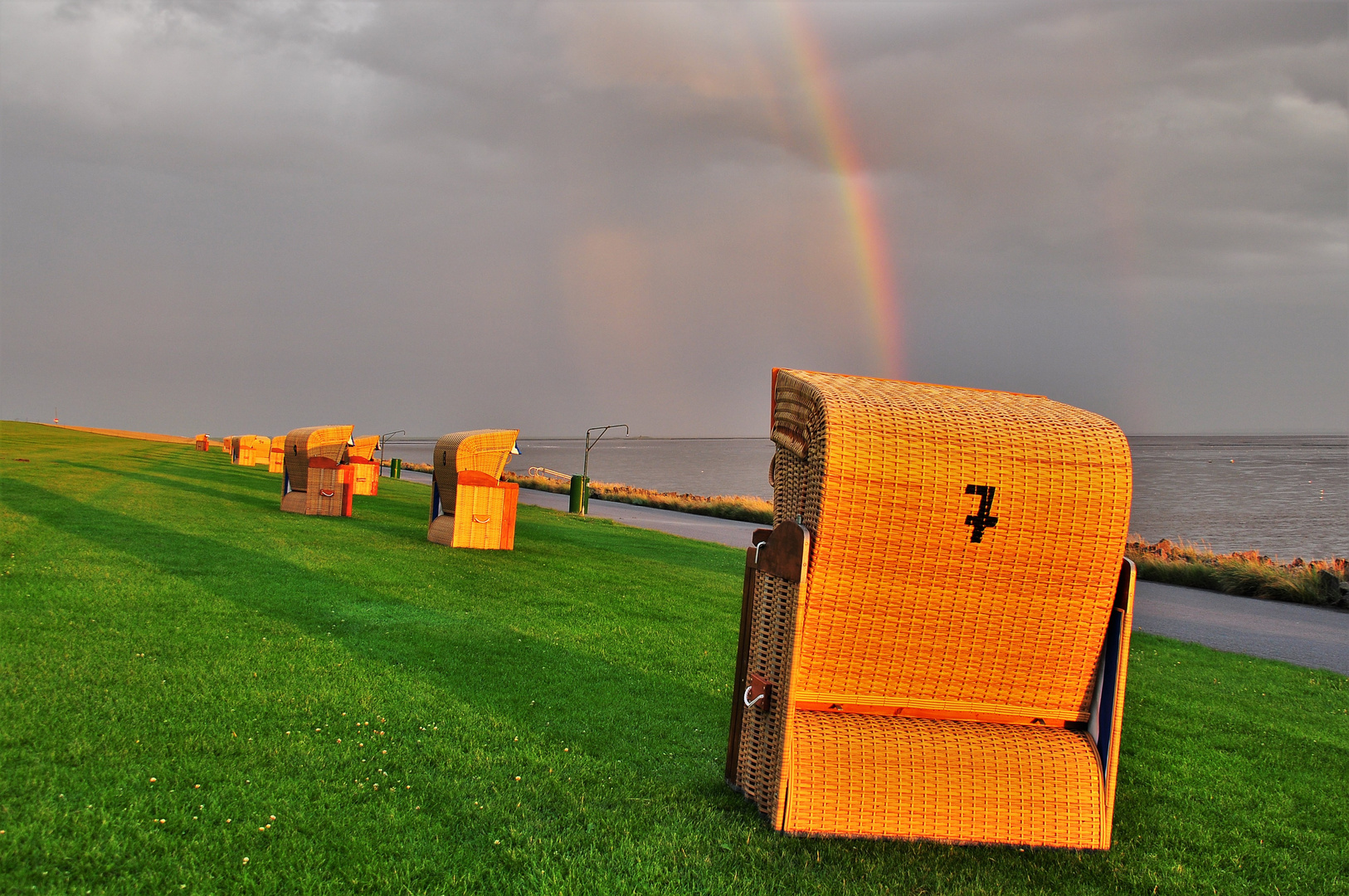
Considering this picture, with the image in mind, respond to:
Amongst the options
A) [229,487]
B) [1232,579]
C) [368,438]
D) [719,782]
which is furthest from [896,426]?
[368,438]

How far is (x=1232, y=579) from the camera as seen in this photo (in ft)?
51.8

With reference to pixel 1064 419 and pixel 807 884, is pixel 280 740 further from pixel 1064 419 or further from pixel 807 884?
pixel 1064 419

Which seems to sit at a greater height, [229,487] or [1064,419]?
[1064,419]

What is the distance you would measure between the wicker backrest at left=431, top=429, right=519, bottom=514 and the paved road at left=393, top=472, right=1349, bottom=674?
19.1ft

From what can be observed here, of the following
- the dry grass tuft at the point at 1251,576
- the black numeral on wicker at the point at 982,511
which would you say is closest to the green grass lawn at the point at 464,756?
the black numeral on wicker at the point at 982,511

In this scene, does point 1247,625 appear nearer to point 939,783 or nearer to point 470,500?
point 939,783

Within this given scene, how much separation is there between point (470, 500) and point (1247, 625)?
37.8ft

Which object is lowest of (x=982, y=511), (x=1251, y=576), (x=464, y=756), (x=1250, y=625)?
(x=1250, y=625)

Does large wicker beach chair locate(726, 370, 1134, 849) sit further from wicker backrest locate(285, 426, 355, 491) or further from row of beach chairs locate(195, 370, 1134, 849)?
wicker backrest locate(285, 426, 355, 491)

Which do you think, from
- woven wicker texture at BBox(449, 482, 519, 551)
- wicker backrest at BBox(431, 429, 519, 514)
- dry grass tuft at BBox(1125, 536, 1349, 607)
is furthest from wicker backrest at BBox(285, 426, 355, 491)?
dry grass tuft at BBox(1125, 536, 1349, 607)

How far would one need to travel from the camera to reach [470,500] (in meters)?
13.8

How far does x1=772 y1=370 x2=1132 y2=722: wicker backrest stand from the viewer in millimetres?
3488

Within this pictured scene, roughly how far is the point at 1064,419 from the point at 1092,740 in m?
1.43

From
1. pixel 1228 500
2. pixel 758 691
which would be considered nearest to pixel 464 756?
pixel 758 691
